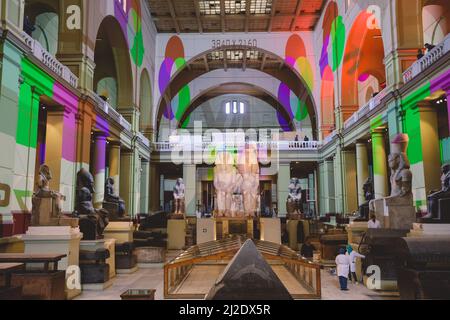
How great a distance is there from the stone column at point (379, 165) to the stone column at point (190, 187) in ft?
42.7

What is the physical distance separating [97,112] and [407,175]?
1245 centimetres

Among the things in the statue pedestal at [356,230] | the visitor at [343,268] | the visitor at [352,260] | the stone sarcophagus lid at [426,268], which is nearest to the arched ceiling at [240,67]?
the statue pedestal at [356,230]

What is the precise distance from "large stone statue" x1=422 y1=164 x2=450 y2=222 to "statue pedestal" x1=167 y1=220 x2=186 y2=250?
437 inches

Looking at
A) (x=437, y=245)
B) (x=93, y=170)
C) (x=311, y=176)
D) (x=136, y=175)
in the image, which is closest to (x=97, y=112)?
(x=93, y=170)

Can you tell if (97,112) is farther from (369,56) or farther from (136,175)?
(369,56)

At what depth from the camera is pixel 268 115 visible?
36062 mm

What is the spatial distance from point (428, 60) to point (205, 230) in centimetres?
997

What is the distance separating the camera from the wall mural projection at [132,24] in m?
19.8

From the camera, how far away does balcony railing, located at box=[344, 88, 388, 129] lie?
15938 millimetres

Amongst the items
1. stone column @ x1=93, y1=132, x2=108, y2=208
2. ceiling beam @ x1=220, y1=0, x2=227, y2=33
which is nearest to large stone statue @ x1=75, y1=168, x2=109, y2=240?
stone column @ x1=93, y1=132, x2=108, y2=208

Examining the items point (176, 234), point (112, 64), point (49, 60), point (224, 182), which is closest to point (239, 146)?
point (224, 182)

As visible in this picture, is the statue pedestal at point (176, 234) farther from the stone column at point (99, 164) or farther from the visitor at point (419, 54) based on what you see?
the visitor at point (419, 54)

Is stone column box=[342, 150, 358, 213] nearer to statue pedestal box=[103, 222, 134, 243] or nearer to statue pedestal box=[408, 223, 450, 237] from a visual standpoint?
statue pedestal box=[103, 222, 134, 243]

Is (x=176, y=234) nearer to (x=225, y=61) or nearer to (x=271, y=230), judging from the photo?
(x=271, y=230)
